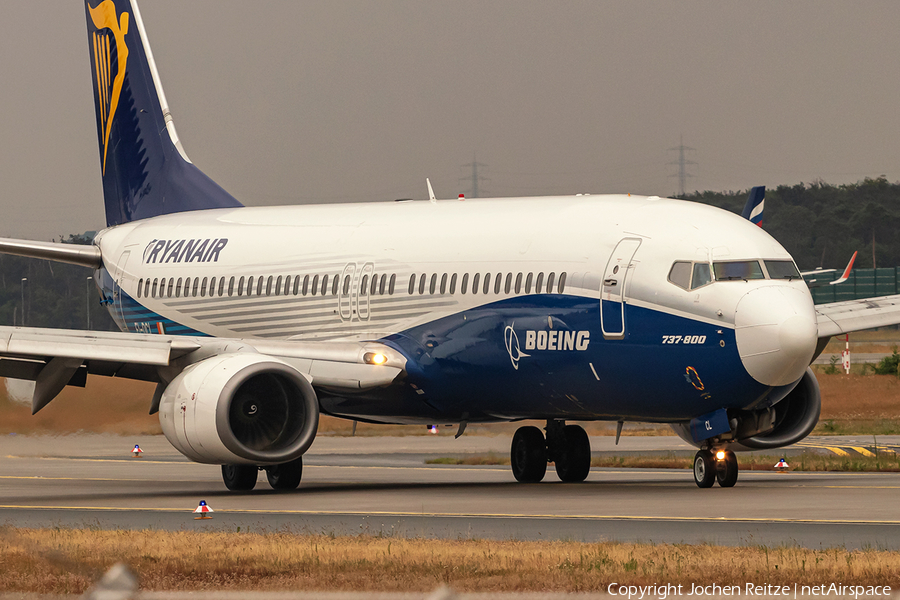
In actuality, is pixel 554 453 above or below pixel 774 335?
below

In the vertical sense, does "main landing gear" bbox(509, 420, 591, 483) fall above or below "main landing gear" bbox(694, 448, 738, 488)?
below

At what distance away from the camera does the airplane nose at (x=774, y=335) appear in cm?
1997

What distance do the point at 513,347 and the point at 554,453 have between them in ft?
14.1

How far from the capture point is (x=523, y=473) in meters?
26.5

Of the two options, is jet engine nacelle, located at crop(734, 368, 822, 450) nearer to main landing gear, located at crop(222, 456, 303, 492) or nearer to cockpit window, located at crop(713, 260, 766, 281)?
cockpit window, located at crop(713, 260, 766, 281)

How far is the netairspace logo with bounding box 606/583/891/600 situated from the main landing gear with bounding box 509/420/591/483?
14.4m

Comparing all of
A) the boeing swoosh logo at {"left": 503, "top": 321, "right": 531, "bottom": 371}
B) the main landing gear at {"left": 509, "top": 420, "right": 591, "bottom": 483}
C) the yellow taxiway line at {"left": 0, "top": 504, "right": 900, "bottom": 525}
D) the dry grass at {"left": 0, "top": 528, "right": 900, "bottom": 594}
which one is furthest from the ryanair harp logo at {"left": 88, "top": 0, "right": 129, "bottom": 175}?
the dry grass at {"left": 0, "top": 528, "right": 900, "bottom": 594}

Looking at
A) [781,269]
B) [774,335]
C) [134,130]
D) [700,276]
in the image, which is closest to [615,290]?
[700,276]

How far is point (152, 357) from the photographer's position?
23391 mm

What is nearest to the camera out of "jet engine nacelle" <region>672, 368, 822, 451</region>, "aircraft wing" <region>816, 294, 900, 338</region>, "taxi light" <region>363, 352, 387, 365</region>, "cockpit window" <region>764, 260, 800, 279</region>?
"cockpit window" <region>764, 260, 800, 279</region>

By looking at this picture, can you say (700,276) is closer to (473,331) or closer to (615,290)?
(615,290)

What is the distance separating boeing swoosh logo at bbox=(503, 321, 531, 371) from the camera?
22766mm

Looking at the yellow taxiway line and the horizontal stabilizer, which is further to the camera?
the horizontal stabilizer

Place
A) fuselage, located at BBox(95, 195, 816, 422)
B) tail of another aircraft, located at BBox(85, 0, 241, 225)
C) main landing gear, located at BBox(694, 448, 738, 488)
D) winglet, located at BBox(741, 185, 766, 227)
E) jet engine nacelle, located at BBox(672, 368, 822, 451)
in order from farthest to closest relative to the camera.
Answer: winglet, located at BBox(741, 185, 766, 227) < tail of another aircraft, located at BBox(85, 0, 241, 225) < jet engine nacelle, located at BBox(672, 368, 822, 451) < main landing gear, located at BBox(694, 448, 738, 488) < fuselage, located at BBox(95, 195, 816, 422)
